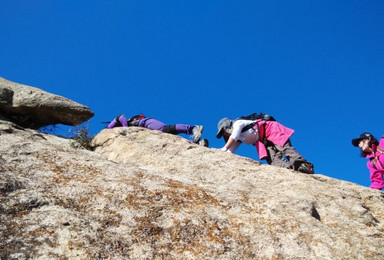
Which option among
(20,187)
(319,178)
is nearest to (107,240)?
(20,187)

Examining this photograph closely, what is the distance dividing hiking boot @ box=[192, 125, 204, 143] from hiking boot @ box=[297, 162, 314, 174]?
163 inches

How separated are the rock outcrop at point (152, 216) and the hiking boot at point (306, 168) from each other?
74.5 inches

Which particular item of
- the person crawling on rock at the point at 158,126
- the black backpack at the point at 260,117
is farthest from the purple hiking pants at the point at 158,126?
the black backpack at the point at 260,117

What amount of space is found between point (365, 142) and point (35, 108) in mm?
12314

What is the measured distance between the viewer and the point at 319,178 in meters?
7.28

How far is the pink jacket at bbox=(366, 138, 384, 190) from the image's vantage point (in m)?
7.71

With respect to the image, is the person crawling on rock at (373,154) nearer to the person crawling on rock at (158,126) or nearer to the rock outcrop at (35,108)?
the person crawling on rock at (158,126)

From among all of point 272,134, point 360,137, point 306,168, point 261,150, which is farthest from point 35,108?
point 360,137

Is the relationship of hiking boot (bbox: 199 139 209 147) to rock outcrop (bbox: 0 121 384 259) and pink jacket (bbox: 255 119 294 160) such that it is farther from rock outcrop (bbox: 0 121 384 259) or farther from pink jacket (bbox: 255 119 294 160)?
rock outcrop (bbox: 0 121 384 259)

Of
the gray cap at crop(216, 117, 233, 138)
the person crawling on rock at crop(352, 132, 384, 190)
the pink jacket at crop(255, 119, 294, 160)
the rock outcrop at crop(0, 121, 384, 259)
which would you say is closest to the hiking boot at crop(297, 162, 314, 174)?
the pink jacket at crop(255, 119, 294, 160)

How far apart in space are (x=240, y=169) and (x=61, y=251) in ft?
16.2

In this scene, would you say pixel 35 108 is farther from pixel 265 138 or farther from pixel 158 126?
pixel 265 138

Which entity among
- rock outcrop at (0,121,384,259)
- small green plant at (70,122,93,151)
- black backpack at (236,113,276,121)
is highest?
black backpack at (236,113,276,121)

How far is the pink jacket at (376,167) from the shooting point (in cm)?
771
